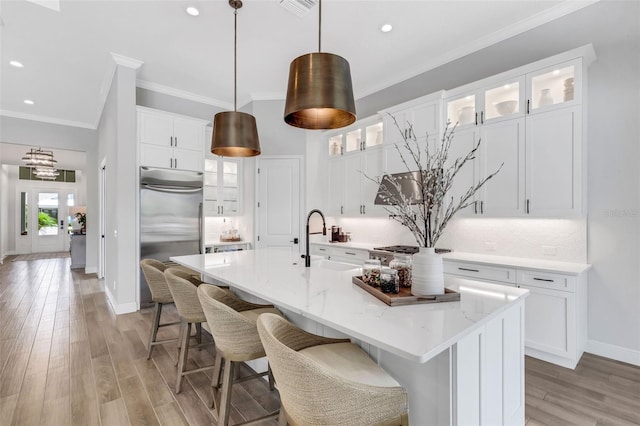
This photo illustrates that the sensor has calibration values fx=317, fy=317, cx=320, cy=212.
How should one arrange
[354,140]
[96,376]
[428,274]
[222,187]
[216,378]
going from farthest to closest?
1. [222,187]
2. [354,140]
3. [96,376]
4. [216,378]
5. [428,274]

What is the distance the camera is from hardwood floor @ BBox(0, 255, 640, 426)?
2047 mm

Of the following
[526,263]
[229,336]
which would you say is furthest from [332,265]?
[526,263]

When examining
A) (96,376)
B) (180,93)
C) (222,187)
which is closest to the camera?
(96,376)

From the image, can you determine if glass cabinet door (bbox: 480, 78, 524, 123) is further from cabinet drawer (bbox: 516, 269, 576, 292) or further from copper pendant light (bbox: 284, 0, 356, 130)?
copper pendant light (bbox: 284, 0, 356, 130)

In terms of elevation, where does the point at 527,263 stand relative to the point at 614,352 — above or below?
above

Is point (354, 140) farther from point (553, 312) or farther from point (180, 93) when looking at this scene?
point (553, 312)

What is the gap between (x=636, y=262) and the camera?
2.71 m

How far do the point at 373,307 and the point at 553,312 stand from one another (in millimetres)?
2208

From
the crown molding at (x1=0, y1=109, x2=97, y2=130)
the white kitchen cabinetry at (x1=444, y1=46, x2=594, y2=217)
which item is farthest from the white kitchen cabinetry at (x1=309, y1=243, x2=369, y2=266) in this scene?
the crown molding at (x1=0, y1=109, x2=97, y2=130)

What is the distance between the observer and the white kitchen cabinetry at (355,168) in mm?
4578

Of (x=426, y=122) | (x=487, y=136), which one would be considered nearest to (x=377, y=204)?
(x=426, y=122)

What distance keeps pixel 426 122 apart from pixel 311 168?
82.3 inches

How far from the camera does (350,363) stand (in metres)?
1.39

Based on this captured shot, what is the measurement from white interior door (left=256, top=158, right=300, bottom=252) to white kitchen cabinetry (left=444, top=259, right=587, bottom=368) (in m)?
3.19
